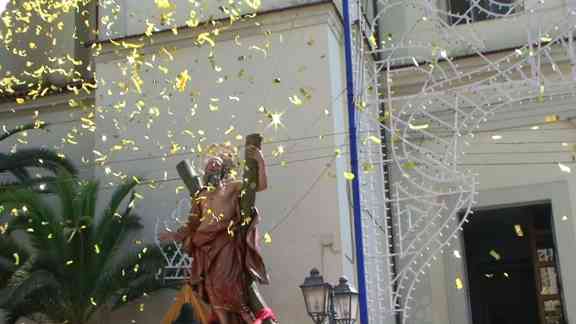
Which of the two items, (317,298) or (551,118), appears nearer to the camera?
(317,298)

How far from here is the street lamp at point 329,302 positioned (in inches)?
292

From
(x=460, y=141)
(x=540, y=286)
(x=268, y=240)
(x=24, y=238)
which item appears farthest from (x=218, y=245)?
(x=540, y=286)

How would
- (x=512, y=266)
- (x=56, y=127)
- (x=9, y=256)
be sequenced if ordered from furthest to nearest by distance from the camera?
1. (x=512, y=266)
2. (x=56, y=127)
3. (x=9, y=256)

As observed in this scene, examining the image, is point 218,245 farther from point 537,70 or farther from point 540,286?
point 540,286

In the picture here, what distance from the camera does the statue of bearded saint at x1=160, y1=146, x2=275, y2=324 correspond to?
784cm

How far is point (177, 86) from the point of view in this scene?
10.2 metres

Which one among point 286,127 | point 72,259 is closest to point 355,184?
point 286,127

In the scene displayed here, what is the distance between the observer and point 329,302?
24.5ft

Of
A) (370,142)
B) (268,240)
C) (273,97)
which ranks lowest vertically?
(268,240)

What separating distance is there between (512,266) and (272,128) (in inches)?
238

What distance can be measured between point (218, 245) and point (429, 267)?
3787 millimetres

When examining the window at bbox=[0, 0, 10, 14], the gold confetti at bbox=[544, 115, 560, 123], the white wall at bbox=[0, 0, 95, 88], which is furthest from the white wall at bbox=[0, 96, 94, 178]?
the gold confetti at bbox=[544, 115, 560, 123]

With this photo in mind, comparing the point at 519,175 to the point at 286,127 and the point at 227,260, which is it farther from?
the point at 227,260

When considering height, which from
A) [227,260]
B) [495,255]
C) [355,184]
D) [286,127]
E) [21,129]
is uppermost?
[21,129]
